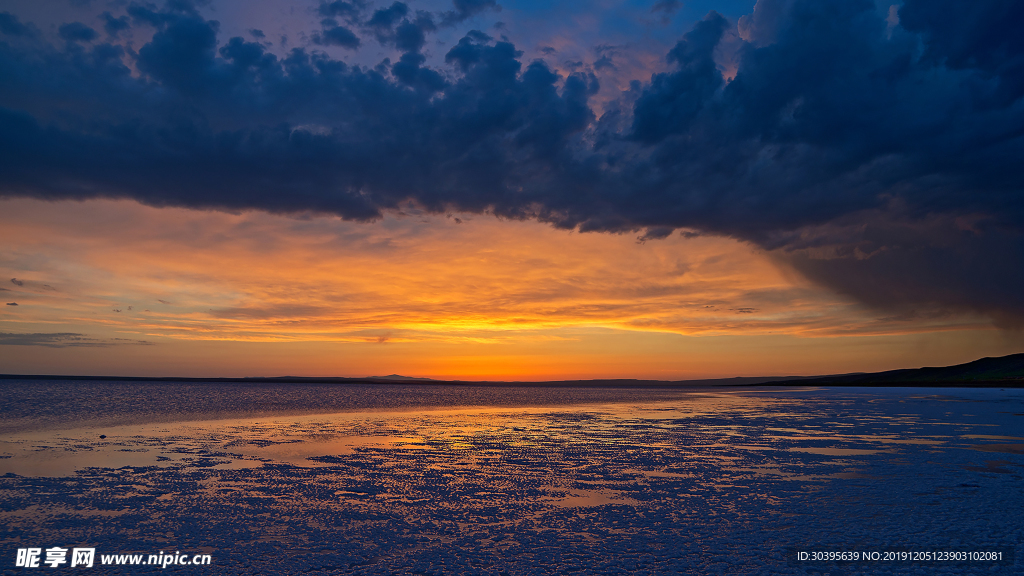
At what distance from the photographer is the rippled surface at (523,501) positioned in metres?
8.91

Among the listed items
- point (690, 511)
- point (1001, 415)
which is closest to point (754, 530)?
point (690, 511)

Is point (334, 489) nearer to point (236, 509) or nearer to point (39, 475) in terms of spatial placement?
point (236, 509)

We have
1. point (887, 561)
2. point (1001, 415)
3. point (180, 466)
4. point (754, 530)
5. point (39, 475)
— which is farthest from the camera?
point (1001, 415)

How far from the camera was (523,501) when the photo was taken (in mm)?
12453

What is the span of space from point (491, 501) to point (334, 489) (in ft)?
13.9

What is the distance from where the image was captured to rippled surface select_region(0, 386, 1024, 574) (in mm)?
8914

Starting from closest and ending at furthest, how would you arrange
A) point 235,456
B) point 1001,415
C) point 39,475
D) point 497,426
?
point 39,475, point 235,456, point 497,426, point 1001,415

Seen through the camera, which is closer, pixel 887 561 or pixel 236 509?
pixel 887 561

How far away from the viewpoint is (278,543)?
31.1 feet

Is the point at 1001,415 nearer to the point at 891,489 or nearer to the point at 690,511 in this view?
the point at 891,489

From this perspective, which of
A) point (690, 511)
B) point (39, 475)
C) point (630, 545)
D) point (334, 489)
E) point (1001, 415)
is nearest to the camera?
point (630, 545)

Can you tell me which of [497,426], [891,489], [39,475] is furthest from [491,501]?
[497,426]

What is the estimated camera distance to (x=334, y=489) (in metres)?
13.7

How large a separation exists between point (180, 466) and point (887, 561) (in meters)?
18.4
